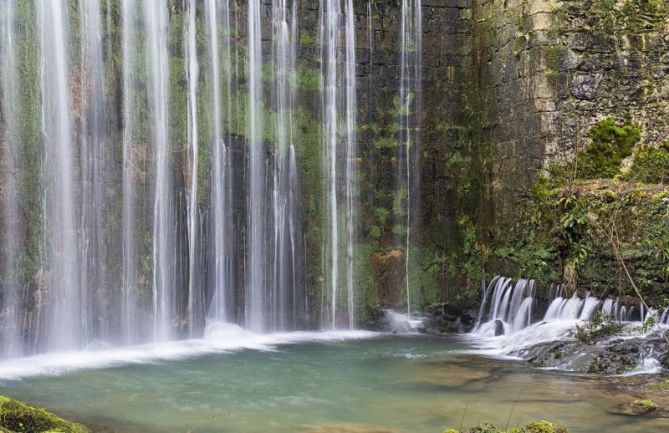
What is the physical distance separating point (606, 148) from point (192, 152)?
5399 mm

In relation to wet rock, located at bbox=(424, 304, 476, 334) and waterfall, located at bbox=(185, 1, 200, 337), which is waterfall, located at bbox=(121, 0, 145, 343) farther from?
wet rock, located at bbox=(424, 304, 476, 334)

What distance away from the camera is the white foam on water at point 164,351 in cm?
888

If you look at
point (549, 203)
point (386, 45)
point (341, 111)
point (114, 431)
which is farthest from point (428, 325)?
point (114, 431)

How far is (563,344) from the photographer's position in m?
9.01

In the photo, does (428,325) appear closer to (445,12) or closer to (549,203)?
(549,203)

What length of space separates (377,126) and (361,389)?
4963 mm

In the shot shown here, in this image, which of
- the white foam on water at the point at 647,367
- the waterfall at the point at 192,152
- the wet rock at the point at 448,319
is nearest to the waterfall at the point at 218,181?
the waterfall at the point at 192,152

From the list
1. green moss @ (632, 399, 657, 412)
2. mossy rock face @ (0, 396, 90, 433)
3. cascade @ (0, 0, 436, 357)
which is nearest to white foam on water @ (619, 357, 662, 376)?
green moss @ (632, 399, 657, 412)

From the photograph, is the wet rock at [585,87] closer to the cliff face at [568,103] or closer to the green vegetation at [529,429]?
the cliff face at [568,103]

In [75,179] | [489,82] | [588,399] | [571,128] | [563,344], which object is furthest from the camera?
[489,82]

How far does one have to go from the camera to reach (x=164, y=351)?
991cm

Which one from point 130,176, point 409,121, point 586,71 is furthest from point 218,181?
point 586,71

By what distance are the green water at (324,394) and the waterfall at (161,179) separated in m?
1.37

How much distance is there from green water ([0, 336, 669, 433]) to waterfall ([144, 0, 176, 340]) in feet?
4.51
